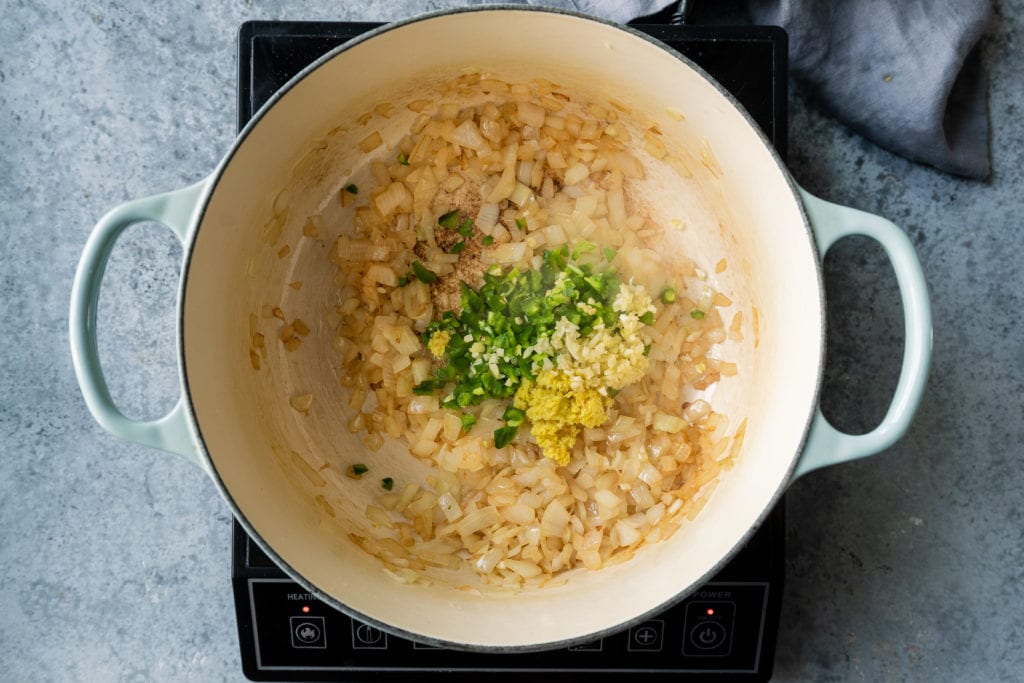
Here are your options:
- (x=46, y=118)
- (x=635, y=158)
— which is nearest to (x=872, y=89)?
(x=635, y=158)

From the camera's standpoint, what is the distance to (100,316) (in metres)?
1.15

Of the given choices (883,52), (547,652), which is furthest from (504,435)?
(883,52)

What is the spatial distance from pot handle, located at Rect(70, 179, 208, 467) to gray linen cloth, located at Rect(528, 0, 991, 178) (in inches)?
20.7

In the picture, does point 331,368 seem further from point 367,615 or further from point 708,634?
point 708,634

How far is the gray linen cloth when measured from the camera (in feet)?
3.51

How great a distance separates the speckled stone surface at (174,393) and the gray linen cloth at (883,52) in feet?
0.14

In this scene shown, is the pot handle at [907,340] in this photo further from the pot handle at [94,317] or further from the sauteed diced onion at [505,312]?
the pot handle at [94,317]

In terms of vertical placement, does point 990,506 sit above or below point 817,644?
above

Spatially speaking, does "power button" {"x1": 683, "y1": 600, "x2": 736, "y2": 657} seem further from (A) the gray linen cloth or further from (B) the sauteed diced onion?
(A) the gray linen cloth

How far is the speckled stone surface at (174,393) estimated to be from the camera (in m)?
1.13

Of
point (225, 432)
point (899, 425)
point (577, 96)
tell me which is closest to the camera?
point (899, 425)

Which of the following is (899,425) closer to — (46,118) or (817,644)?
(817,644)

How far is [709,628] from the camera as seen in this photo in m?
1.03

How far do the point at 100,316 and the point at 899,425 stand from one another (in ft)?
3.14
